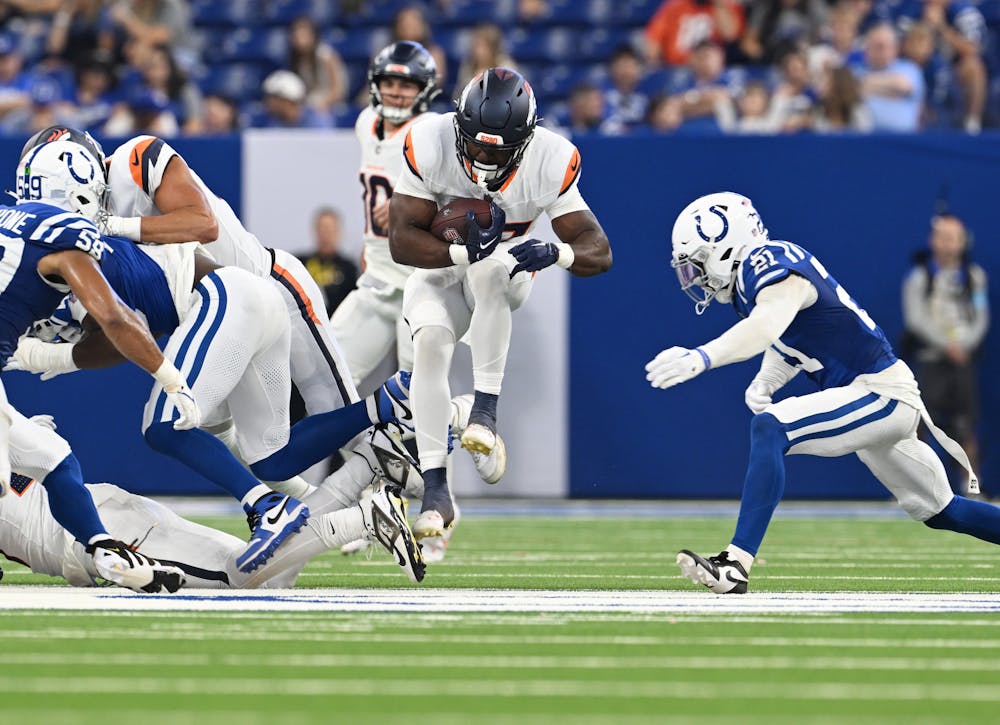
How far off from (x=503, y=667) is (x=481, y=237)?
2455mm

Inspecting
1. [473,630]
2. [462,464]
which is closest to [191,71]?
[462,464]

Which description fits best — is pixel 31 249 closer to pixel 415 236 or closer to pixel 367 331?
pixel 415 236

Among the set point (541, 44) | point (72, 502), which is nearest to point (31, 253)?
point (72, 502)

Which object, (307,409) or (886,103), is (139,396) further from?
(886,103)

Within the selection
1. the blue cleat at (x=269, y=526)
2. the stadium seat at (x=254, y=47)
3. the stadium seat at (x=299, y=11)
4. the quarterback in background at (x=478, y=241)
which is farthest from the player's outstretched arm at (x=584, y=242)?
the stadium seat at (x=299, y=11)

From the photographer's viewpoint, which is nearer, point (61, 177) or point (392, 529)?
point (392, 529)

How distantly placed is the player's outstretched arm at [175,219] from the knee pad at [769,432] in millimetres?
1957

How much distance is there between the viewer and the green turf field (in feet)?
9.87

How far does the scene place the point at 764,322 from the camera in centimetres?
539

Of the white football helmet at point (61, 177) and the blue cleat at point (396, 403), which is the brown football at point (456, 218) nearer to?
the blue cleat at point (396, 403)

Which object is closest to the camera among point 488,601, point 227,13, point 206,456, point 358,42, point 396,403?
point 488,601

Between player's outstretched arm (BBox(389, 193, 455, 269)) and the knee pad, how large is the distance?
45.9 inches

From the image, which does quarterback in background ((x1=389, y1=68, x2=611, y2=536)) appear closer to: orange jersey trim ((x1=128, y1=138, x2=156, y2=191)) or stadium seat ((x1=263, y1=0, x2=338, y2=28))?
orange jersey trim ((x1=128, y1=138, x2=156, y2=191))

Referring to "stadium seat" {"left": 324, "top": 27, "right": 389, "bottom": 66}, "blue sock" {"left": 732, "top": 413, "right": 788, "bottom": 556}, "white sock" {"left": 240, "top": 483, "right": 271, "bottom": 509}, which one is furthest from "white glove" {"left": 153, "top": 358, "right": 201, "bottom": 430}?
"stadium seat" {"left": 324, "top": 27, "right": 389, "bottom": 66}
